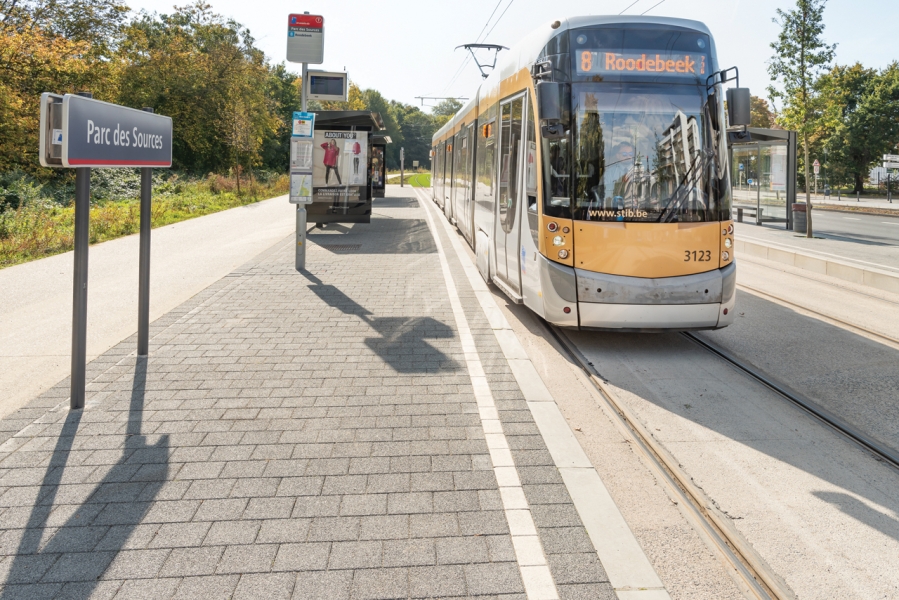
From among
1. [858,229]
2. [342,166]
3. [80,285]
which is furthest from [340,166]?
[858,229]

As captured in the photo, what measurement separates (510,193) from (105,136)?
4.91m

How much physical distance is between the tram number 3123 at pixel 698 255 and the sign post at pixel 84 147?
486 cm

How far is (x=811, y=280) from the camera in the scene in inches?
534

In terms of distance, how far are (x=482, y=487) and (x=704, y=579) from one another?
1308 millimetres

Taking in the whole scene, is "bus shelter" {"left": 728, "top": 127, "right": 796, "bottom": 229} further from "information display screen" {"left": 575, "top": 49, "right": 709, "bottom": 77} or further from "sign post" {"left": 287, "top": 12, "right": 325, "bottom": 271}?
"information display screen" {"left": 575, "top": 49, "right": 709, "bottom": 77}

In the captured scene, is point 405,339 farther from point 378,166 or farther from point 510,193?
point 378,166

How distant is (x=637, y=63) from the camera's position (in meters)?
7.61

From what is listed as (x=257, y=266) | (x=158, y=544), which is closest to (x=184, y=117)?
(x=257, y=266)

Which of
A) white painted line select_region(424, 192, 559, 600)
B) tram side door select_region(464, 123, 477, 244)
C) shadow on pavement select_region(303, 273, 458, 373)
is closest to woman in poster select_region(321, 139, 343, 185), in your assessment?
tram side door select_region(464, 123, 477, 244)

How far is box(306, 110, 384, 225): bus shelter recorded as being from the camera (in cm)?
1892

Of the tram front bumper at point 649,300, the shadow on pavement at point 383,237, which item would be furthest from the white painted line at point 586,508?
the shadow on pavement at point 383,237

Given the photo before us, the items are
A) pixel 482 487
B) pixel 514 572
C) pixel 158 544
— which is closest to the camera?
pixel 514 572

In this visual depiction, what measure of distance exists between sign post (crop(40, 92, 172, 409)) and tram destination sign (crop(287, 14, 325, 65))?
6.53m

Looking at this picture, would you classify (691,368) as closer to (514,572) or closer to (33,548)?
(514,572)
